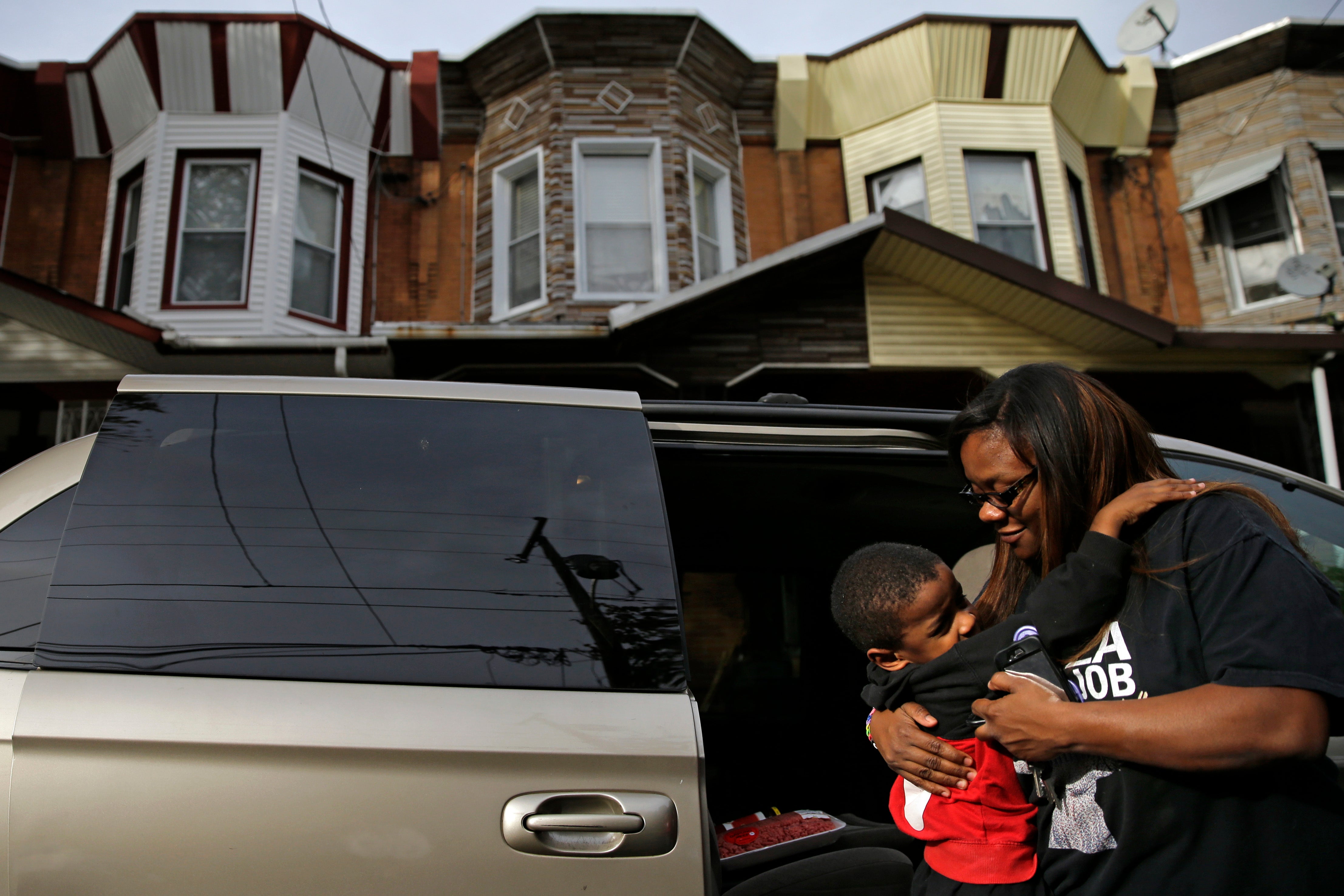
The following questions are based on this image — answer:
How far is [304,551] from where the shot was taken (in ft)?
5.75

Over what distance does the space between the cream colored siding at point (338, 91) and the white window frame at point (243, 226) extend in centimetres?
89

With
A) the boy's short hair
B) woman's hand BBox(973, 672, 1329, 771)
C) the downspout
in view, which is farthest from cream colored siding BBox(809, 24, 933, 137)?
woman's hand BBox(973, 672, 1329, 771)

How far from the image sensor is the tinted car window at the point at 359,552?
166 cm

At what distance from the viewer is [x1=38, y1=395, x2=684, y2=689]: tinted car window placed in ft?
5.46

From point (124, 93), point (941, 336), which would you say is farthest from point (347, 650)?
point (124, 93)

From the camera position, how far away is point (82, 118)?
1057 centimetres

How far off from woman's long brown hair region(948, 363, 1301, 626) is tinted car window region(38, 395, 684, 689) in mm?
750

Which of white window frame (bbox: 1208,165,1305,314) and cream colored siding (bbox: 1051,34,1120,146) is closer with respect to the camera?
white window frame (bbox: 1208,165,1305,314)

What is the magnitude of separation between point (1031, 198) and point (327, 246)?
8.48 m

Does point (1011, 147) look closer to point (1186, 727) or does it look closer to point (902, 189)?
point (902, 189)

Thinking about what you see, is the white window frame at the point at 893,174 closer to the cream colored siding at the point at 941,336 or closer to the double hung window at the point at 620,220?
the cream colored siding at the point at 941,336

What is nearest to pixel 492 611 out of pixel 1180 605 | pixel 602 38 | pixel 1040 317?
pixel 1180 605

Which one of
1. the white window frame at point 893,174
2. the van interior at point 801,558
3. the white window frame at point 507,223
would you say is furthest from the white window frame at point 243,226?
the white window frame at point 893,174

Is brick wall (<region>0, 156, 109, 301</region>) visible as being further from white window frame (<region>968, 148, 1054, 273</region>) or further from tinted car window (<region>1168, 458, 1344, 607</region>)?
tinted car window (<region>1168, 458, 1344, 607</region>)
